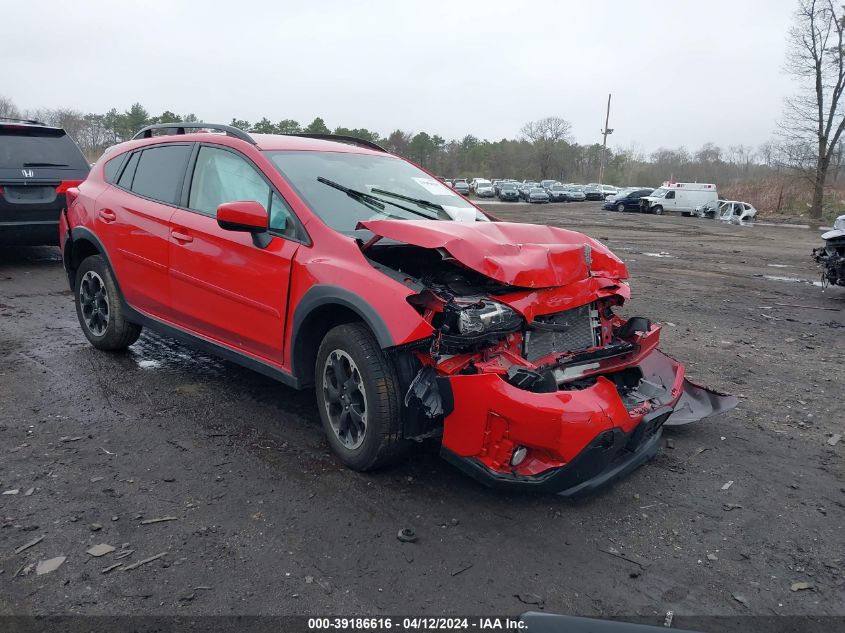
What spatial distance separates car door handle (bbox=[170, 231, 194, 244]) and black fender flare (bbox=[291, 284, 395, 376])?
3.94ft

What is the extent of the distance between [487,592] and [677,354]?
14.1 ft

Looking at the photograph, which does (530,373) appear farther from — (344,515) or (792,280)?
(792,280)

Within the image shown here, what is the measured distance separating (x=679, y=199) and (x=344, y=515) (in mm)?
42684

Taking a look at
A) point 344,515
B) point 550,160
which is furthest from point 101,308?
point 550,160

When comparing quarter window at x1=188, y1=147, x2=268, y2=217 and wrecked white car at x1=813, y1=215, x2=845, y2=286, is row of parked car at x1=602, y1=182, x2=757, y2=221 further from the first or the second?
quarter window at x1=188, y1=147, x2=268, y2=217

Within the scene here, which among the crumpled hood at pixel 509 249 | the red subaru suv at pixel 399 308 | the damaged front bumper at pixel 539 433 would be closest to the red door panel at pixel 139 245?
the red subaru suv at pixel 399 308

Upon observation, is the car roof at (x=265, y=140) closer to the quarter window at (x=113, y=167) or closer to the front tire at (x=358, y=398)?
the quarter window at (x=113, y=167)

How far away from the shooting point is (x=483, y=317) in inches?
124

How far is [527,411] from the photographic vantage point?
2.93 m

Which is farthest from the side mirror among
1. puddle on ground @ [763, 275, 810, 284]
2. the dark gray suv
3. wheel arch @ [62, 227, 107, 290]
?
puddle on ground @ [763, 275, 810, 284]

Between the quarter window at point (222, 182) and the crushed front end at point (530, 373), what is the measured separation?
3.55ft

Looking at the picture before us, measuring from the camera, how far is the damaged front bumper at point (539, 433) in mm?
2936

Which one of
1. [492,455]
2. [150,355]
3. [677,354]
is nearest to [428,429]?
[492,455]

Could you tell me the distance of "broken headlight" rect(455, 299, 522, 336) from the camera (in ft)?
10.3
